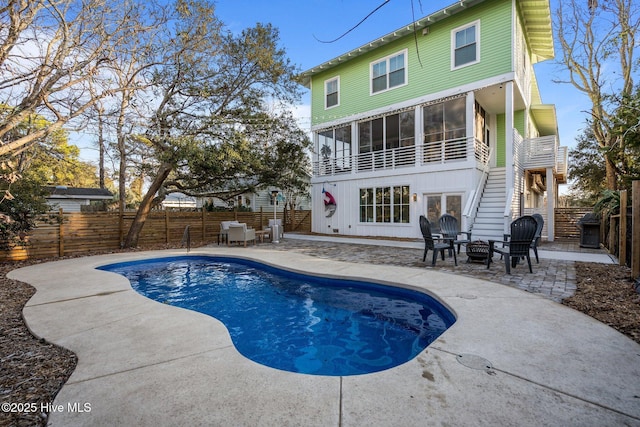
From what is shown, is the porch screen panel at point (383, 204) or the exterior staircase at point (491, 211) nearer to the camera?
the exterior staircase at point (491, 211)

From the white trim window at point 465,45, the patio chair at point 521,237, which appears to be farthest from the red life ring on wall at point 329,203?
the patio chair at point 521,237

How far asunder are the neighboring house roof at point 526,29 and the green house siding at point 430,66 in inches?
9.9

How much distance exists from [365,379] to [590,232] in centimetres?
1062

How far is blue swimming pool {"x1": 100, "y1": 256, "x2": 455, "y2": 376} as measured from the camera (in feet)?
11.2

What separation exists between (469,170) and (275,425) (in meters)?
11.0

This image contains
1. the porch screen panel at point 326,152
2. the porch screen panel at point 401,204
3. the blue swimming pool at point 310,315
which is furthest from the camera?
the porch screen panel at point 326,152

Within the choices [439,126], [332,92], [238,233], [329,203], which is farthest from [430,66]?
[238,233]

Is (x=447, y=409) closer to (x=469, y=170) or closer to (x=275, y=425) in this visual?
(x=275, y=425)

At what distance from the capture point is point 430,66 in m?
12.0

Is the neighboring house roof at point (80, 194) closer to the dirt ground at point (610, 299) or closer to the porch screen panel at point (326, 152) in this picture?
the porch screen panel at point (326, 152)

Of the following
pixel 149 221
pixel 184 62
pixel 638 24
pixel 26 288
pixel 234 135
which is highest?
pixel 638 24

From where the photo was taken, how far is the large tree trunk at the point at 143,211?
10.8 meters

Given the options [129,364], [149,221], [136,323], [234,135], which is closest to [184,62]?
[234,135]

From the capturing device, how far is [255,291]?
19.6 feet
